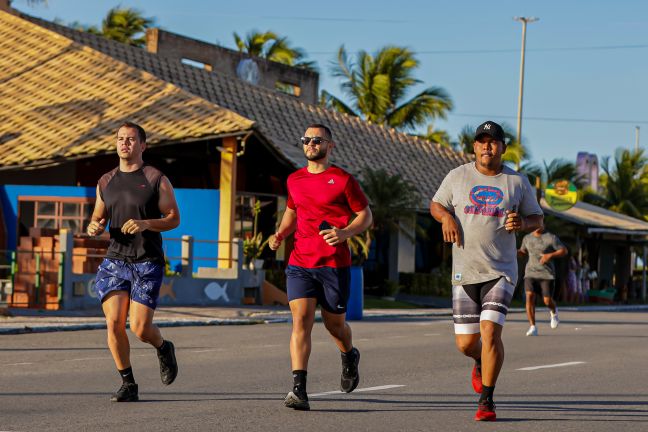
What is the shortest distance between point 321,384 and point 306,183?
2.47 meters

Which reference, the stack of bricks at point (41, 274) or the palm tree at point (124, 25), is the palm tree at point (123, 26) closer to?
the palm tree at point (124, 25)

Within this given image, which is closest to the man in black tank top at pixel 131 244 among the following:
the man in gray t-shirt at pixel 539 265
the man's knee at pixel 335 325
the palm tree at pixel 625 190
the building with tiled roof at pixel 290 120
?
the man's knee at pixel 335 325

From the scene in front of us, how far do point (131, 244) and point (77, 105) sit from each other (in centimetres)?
1986

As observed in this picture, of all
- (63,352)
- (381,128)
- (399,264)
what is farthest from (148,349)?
(381,128)

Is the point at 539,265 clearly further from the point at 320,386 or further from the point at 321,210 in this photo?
the point at 321,210

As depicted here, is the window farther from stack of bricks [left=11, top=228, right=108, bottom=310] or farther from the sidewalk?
stack of bricks [left=11, top=228, right=108, bottom=310]

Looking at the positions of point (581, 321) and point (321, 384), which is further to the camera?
point (581, 321)

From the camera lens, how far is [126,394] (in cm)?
928

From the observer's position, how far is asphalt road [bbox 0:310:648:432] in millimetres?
8477

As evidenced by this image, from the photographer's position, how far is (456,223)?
8.71 m

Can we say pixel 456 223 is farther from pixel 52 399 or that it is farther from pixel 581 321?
pixel 581 321

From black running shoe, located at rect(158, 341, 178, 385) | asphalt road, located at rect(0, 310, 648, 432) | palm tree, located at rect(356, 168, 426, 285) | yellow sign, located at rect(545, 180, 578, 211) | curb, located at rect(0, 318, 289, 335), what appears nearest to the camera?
asphalt road, located at rect(0, 310, 648, 432)

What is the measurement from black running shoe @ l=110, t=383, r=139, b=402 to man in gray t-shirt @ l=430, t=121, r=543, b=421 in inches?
95.3

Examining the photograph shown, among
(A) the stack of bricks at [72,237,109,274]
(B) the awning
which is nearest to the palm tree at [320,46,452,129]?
(B) the awning
